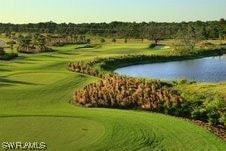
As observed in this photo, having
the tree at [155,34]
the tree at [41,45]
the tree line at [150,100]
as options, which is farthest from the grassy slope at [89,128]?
the tree at [155,34]

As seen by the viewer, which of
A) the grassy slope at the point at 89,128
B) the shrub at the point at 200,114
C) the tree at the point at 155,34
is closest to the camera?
the grassy slope at the point at 89,128

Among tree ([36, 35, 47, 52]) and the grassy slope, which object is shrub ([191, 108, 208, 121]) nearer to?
Result: the grassy slope

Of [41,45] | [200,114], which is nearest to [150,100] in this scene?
[200,114]

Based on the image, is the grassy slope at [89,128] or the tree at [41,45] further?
the tree at [41,45]

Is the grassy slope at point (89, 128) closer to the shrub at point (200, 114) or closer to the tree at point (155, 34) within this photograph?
the shrub at point (200, 114)

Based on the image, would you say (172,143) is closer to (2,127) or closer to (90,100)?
(2,127)

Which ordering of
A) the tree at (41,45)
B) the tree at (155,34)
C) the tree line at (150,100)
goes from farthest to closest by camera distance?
the tree at (155,34) < the tree at (41,45) < the tree line at (150,100)

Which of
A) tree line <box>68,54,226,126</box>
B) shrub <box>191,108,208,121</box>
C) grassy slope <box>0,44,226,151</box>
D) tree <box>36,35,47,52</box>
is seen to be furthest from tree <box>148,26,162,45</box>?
shrub <box>191,108,208,121</box>

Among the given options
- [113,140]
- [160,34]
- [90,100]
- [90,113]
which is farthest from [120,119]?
[160,34]

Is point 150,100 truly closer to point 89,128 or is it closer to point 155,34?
point 89,128

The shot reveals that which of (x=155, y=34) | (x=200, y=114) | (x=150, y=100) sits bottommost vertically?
(x=155, y=34)

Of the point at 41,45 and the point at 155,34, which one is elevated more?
the point at 41,45
